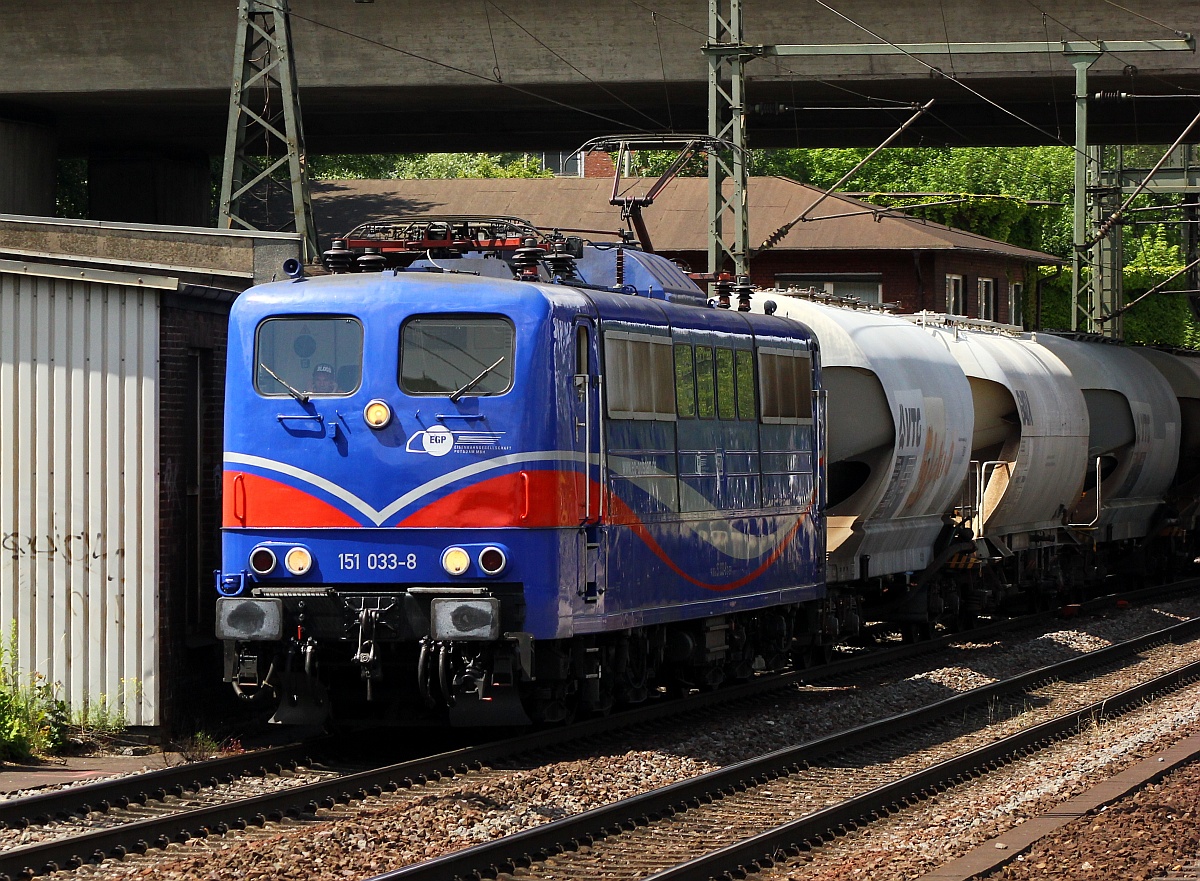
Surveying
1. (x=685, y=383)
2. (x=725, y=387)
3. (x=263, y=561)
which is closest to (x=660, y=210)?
(x=725, y=387)

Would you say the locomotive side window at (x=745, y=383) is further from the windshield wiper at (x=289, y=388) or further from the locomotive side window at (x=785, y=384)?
the windshield wiper at (x=289, y=388)

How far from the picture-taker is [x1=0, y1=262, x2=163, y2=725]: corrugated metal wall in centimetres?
1286

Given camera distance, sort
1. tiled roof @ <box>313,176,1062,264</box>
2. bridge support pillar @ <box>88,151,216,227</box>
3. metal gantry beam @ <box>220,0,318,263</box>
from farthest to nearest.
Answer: tiled roof @ <box>313,176,1062,264</box> → bridge support pillar @ <box>88,151,216,227</box> → metal gantry beam @ <box>220,0,318,263</box>

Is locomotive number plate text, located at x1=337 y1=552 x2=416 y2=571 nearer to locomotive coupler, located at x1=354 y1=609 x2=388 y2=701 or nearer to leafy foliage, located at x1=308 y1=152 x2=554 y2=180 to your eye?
locomotive coupler, located at x1=354 y1=609 x2=388 y2=701

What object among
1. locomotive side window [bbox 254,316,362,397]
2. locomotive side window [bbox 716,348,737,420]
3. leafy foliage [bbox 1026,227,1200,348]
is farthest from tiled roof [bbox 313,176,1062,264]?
locomotive side window [bbox 254,316,362,397]

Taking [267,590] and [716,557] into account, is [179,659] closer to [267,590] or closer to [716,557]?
[267,590]

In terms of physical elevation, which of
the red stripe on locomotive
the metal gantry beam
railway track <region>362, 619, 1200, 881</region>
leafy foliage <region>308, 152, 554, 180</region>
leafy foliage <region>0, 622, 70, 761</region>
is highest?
leafy foliage <region>308, 152, 554, 180</region>

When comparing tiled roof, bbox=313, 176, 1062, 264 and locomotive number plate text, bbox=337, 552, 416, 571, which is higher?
tiled roof, bbox=313, 176, 1062, 264

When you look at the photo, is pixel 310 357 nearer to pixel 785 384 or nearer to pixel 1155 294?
pixel 785 384

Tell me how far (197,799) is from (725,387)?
559cm

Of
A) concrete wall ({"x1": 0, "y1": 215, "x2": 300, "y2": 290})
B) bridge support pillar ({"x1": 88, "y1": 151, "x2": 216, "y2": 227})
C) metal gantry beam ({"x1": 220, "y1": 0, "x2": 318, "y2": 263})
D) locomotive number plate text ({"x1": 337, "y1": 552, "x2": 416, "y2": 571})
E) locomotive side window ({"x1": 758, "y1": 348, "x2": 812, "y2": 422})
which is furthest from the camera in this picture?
bridge support pillar ({"x1": 88, "y1": 151, "x2": 216, "y2": 227})

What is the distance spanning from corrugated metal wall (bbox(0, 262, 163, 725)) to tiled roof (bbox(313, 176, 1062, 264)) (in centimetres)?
3367

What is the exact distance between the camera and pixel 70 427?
13023 millimetres

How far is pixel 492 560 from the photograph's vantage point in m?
11.9
